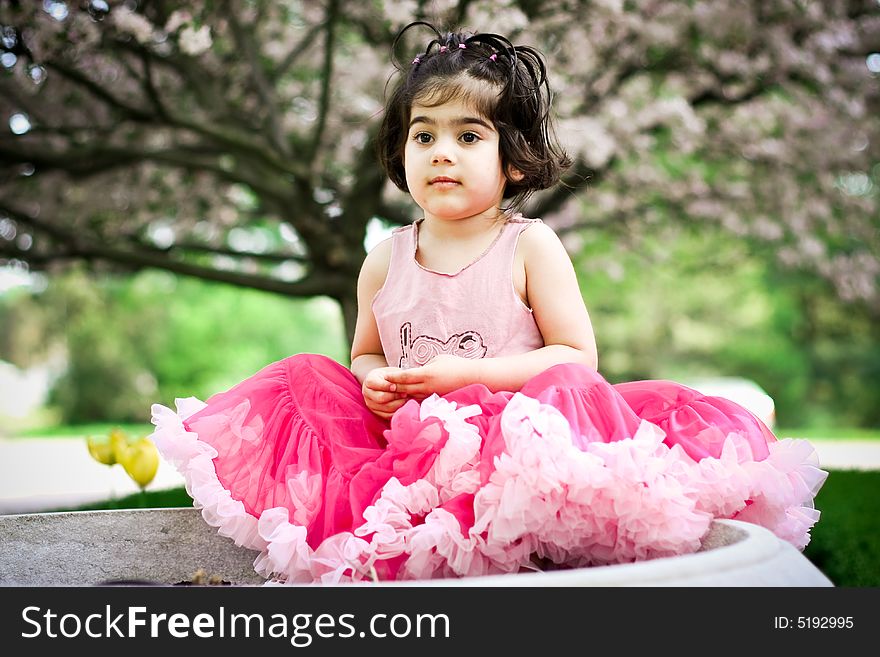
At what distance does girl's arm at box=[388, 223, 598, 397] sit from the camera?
5.45ft

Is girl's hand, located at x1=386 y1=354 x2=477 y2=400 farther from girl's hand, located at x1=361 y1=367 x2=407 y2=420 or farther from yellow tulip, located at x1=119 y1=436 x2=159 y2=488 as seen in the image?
yellow tulip, located at x1=119 y1=436 x2=159 y2=488

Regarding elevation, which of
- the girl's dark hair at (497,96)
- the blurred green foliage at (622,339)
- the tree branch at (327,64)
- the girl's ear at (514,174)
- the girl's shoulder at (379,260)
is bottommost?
the girl's shoulder at (379,260)

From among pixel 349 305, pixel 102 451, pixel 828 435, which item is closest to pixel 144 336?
pixel 828 435

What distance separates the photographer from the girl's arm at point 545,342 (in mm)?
1662

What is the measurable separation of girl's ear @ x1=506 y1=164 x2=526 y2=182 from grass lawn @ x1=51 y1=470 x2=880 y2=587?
1502mm

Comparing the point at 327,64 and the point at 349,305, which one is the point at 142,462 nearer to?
the point at 349,305

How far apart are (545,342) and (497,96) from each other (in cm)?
50

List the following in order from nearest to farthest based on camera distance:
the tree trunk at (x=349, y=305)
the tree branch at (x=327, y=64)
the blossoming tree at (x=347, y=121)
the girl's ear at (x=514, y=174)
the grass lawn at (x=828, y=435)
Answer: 1. the girl's ear at (x=514, y=174)
2. the tree branch at (x=327, y=64)
3. the blossoming tree at (x=347, y=121)
4. the tree trunk at (x=349, y=305)
5. the grass lawn at (x=828, y=435)

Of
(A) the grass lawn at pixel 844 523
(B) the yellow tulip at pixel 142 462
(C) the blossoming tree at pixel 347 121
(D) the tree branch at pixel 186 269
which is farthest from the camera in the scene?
(D) the tree branch at pixel 186 269

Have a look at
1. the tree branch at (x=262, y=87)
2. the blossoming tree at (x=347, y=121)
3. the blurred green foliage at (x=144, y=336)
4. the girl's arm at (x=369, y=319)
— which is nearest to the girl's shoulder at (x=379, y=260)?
the girl's arm at (x=369, y=319)

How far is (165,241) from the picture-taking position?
321 inches

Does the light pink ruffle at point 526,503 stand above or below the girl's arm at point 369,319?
below
